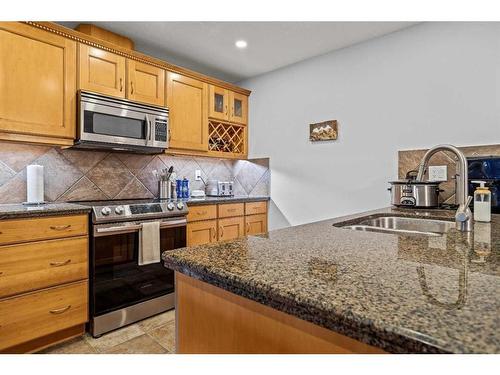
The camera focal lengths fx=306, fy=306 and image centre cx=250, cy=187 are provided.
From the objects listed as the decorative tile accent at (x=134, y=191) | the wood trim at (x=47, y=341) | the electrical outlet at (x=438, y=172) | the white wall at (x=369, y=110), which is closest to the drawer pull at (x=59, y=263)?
the wood trim at (x=47, y=341)

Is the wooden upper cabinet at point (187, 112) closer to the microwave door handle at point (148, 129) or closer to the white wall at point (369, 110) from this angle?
the microwave door handle at point (148, 129)

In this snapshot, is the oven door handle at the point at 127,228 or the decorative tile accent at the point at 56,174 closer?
the oven door handle at the point at 127,228

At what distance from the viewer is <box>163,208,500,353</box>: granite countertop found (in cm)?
41

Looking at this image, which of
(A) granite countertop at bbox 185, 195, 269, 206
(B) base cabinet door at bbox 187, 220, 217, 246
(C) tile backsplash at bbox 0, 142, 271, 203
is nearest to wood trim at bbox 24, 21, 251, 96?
(C) tile backsplash at bbox 0, 142, 271, 203

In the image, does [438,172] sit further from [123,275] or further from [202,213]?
[123,275]

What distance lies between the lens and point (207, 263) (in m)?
0.71

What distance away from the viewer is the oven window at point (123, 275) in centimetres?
211

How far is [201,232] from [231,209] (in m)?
0.45

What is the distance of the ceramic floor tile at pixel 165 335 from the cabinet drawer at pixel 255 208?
1.45 meters

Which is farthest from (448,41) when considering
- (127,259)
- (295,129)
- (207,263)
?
(127,259)

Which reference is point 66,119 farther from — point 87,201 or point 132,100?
point 87,201

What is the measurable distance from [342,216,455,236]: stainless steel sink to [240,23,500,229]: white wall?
96 centimetres

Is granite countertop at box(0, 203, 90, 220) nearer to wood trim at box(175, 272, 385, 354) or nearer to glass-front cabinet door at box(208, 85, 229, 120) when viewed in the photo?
wood trim at box(175, 272, 385, 354)

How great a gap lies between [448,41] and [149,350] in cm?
303
